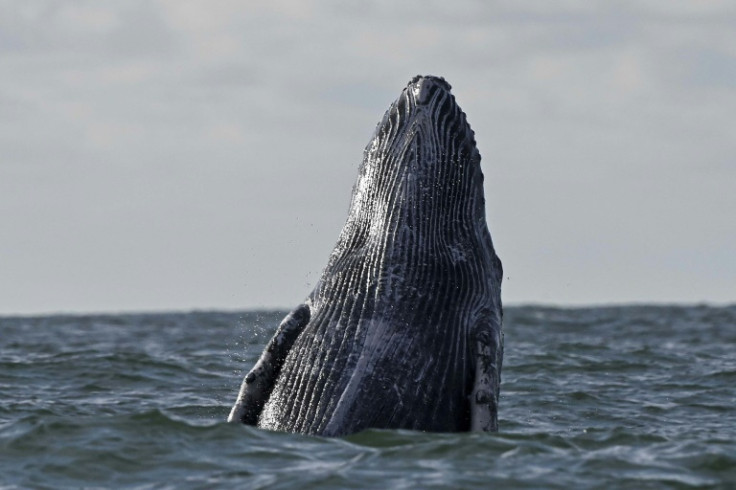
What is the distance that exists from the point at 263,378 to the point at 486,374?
6.77 ft

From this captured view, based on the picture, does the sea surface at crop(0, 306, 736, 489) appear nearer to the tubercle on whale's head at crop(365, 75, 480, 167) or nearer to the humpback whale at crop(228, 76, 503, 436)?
the humpback whale at crop(228, 76, 503, 436)

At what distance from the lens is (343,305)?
12.3 m

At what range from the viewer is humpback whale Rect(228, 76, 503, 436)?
11797mm

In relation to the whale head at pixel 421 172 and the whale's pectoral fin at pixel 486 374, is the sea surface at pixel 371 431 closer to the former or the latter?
the whale's pectoral fin at pixel 486 374

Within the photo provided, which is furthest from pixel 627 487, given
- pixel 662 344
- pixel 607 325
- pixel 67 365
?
pixel 607 325

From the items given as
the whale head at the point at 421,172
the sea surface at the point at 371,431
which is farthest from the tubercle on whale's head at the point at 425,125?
the sea surface at the point at 371,431

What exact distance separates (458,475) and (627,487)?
127 centimetres

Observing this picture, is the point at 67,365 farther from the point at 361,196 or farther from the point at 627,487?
the point at 627,487

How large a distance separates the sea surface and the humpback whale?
1.28ft

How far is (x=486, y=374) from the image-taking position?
1181cm

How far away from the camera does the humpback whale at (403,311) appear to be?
11.8 m

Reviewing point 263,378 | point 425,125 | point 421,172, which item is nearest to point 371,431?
point 263,378

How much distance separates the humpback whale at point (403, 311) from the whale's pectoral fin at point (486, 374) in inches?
0.4

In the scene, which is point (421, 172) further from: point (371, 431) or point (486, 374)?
point (371, 431)
